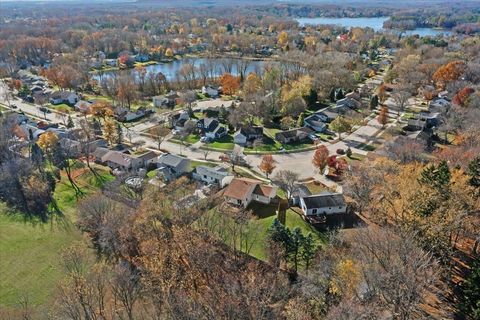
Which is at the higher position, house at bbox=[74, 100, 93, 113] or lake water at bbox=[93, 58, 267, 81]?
house at bbox=[74, 100, 93, 113]

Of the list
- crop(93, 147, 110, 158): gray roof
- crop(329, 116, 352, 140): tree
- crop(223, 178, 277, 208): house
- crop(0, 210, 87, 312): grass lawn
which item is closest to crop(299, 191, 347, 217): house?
crop(223, 178, 277, 208): house

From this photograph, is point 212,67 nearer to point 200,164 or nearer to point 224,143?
point 224,143

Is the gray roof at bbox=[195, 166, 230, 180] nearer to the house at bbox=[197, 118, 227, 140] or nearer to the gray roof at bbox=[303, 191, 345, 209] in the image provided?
the gray roof at bbox=[303, 191, 345, 209]

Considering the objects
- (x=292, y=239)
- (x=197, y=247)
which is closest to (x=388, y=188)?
(x=292, y=239)

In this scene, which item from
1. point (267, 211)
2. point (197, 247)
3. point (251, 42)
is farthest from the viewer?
point (251, 42)

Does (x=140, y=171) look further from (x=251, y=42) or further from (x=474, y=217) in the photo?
(x=251, y=42)

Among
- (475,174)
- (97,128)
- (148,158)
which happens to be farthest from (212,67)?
(475,174)
